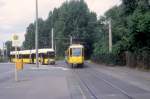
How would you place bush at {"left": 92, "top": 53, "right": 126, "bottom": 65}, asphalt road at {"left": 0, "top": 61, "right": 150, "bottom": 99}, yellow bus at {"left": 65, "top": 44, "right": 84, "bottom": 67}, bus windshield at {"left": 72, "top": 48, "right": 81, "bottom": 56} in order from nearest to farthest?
1. asphalt road at {"left": 0, "top": 61, "right": 150, "bottom": 99}
2. yellow bus at {"left": 65, "top": 44, "right": 84, "bottom": 67}
3. bus windshield at {"left": 72, "top": 48, "right": 81, "bottom": 56}
4. bush at {"left": 92, "top": 53, "right": 126, "bottom": 65}

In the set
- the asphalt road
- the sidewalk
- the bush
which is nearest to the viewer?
the asphalt road

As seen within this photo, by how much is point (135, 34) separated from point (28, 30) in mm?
131793

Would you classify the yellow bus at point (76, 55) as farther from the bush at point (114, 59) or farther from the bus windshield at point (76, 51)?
the bush at point (114, 59)

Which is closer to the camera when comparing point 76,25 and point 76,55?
point 76,55

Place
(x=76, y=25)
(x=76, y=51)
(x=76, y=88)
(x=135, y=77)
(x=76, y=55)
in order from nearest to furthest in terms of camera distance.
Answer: (x=76, y=88), (x=135, y=77), (x=76, y=55), (x=76, y=51), (x=76, y=25)

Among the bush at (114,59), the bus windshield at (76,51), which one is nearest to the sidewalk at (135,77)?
the bus windshield at (76,51)

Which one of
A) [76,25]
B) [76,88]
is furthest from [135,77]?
[76,25]

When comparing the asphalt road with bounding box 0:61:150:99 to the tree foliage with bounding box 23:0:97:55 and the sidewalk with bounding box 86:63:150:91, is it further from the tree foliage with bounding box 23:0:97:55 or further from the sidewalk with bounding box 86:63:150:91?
the tree foliage with bounding box 23:0:97:55

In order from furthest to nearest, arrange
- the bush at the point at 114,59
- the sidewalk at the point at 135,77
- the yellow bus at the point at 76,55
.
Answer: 1. the bush at the point at 114,59
2. the yellow bus at the point at 76,55
3. the sidewalk at the point at 135,77

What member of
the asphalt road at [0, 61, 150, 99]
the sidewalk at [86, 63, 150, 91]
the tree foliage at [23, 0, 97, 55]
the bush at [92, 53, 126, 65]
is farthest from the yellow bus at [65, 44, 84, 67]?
the tree foliage at [23, 0, 97, 55]

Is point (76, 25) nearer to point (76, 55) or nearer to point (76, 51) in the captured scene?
→ point (76, 51)

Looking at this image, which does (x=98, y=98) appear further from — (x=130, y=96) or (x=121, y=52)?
(x=121, y=52)

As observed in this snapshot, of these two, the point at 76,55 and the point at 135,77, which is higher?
the point at 76,55

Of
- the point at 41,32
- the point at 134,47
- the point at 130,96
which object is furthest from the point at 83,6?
the point at 130,96
